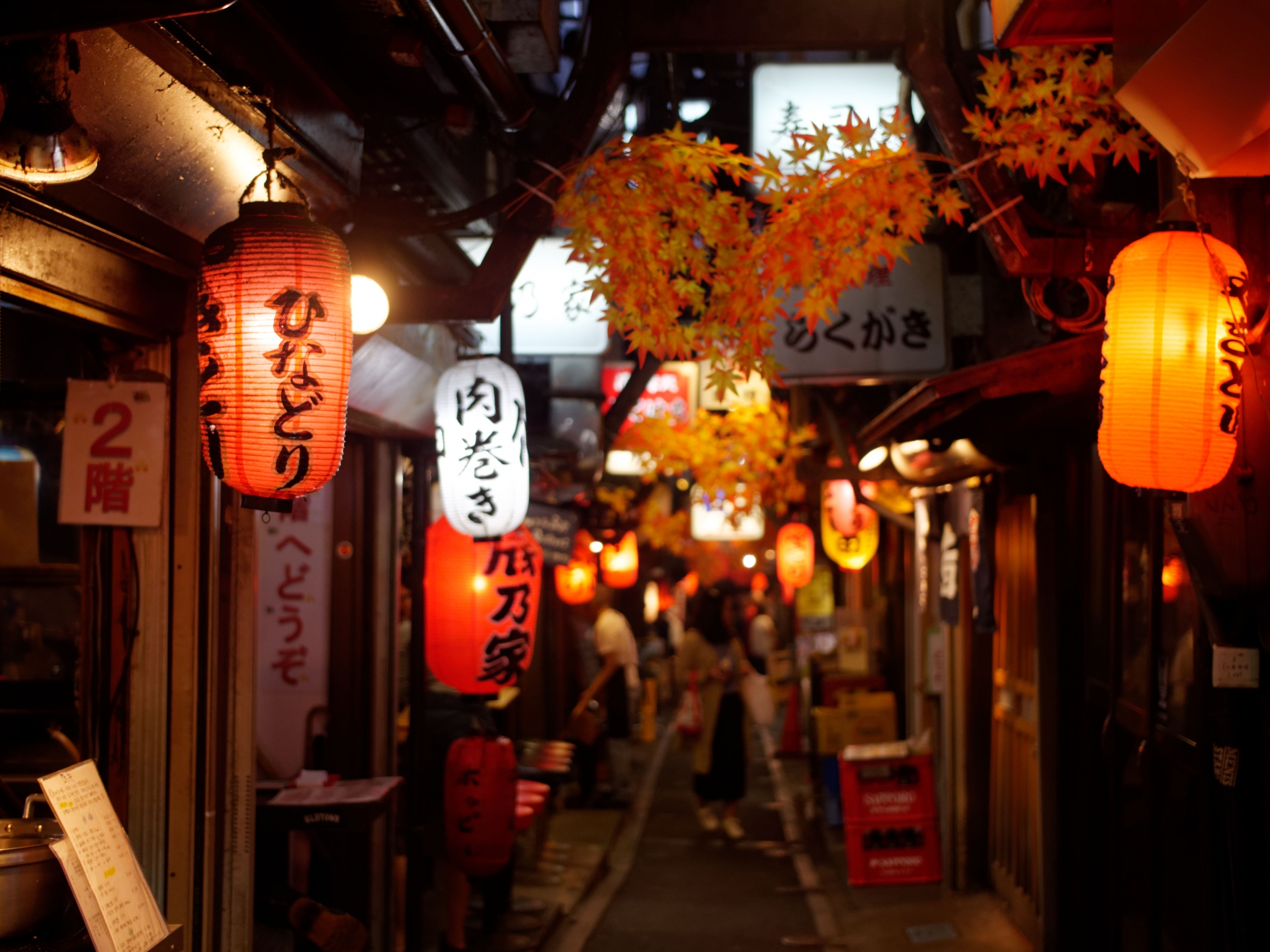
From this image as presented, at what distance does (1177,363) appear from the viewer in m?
4.28

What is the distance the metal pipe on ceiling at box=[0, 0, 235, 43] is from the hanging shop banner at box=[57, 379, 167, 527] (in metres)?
2.66

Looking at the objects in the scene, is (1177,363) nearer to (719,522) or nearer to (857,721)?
(857,721)

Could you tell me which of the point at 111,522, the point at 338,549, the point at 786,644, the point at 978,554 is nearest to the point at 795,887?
the point at 978,554

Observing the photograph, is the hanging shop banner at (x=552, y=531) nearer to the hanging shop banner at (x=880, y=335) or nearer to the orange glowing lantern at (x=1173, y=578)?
the hanging shop banner at (x=880, y=335)

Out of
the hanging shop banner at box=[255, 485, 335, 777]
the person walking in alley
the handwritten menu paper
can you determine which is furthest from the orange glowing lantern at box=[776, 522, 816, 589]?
the handwritten menu paper

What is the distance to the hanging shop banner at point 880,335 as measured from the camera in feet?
33.5

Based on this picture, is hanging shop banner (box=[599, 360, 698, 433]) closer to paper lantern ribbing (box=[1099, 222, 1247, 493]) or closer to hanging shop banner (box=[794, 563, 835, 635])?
hanging shop banner (box=[794, 563, 835, 635])

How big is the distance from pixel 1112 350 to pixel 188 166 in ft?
14.2

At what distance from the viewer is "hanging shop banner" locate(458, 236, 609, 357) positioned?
12102 mm

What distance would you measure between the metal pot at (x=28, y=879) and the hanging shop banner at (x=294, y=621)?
528 centimetres

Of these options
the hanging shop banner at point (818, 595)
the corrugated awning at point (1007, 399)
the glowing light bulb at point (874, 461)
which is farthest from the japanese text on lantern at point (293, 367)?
the hanging shop banner at point (818, 595)

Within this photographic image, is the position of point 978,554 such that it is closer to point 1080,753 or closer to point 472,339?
point 1080,753

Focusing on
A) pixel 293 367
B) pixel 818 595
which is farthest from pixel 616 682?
pixel 293 367

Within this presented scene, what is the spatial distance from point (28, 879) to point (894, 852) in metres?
9.96
